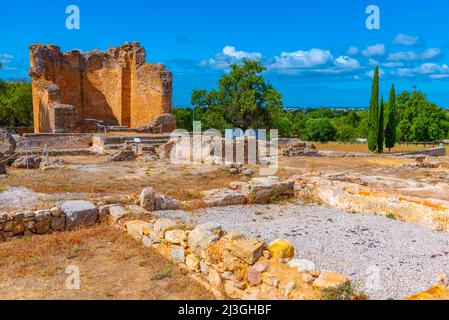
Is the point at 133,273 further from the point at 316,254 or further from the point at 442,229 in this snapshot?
the point at 442,229

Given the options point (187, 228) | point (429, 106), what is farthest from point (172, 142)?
point (429, 106)

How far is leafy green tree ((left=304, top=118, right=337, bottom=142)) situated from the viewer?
63844 millimetres

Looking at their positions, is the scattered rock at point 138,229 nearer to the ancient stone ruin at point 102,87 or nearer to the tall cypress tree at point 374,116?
the ancient stone ruin at point 102,87

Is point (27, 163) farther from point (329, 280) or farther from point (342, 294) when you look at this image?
point (342, 294)

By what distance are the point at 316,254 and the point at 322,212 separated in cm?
340

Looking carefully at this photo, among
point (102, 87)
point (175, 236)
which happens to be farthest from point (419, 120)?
point (175, 236)

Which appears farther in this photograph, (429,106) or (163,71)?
(429,106)

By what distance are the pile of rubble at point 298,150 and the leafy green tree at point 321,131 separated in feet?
119

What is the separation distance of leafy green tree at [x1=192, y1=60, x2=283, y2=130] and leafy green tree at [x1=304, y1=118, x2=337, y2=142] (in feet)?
97.5

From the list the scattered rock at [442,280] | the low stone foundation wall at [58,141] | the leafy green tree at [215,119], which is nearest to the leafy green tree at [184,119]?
the leafy green tree at [215,119]

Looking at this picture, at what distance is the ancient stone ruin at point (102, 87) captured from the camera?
27.8 metres

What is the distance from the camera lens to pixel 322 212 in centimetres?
887

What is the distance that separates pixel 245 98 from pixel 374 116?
35.8 feet
